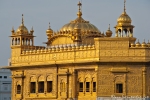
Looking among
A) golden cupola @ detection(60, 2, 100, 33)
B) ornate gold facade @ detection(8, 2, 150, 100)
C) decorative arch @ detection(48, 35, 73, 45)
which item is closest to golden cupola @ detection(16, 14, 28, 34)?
ornate gold facade @ detection(8, 2, 150, 100)

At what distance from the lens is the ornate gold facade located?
51344 millimetres

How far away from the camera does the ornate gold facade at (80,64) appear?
51344mm

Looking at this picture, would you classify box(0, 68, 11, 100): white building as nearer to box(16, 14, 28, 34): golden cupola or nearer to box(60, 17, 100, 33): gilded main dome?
box(16, 14, 28, 34): golden cupola

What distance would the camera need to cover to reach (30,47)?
60375 mm

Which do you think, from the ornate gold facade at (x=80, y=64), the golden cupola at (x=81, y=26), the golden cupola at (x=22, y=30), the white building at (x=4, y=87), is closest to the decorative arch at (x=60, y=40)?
the ornate gold facade at (x=80, y=64)

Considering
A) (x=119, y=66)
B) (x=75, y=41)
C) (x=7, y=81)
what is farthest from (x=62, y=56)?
(x=7, y=81)

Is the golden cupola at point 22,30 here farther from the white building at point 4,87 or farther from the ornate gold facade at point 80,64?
the white building at point 4,87

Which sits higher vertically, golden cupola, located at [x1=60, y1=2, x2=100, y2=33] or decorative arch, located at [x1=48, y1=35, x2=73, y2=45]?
golden cupola, located at [x1=60, y1=2, x2=100, y2=33]

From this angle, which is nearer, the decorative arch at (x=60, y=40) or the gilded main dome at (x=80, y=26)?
the decorative arch at (x=60, y=40)

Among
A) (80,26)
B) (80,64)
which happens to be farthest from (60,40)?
(80,64)

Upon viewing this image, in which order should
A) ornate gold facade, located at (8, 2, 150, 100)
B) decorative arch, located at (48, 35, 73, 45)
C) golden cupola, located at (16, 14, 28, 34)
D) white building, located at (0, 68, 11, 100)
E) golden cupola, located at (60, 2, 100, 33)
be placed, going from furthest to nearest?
1. white building, located at (0, 68, 11, 100)
2. golden cupola, located at (16, 14, 28, 34)
3. golden cupola, located at (60, 2, 100, 33)
4. decorative arch, located at (48, 35, 73, 45)
5. ornate gold facade, located at (8, 2, 150, 100)

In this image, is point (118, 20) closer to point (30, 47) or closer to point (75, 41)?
point (75, 41)

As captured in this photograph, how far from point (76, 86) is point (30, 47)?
818 centimetres

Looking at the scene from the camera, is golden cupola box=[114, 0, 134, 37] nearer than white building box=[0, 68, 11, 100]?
Yes
